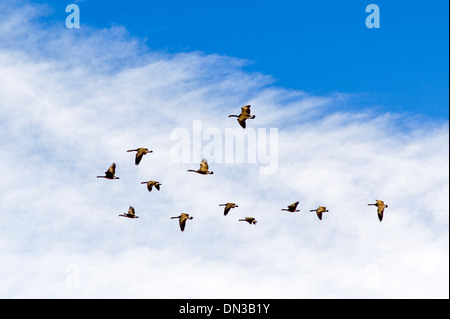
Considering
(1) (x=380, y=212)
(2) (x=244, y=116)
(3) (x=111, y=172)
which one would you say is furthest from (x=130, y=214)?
(1) (x=380, y=212)

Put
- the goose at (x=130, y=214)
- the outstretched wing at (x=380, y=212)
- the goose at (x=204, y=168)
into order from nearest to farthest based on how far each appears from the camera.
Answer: the outstretched wing at (x=380, y=212)
the goose at (x=204, y=168)
the goose at (x=130, y=214)

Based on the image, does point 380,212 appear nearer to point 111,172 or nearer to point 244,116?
point 244,116

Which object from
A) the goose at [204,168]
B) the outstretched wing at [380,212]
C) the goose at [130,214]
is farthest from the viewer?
the goose at [130,214]

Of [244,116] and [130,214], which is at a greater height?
[244,116]

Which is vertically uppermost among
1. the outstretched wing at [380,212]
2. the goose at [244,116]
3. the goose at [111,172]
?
the goose at [244,116]

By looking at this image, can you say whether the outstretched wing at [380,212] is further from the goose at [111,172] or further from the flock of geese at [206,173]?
the goose at [111,172]

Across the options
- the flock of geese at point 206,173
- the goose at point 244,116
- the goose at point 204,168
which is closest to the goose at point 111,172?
the flock of geese at point 206,173
